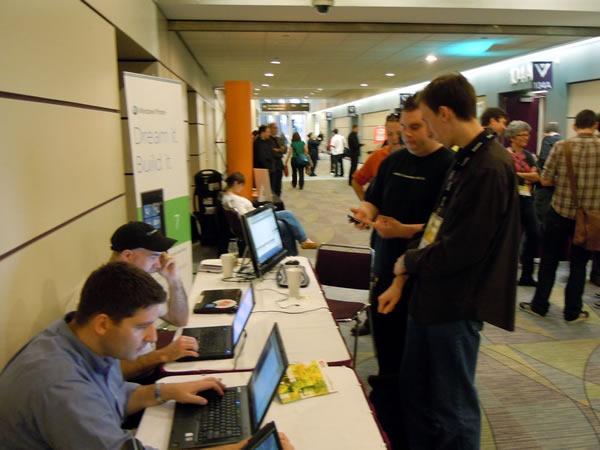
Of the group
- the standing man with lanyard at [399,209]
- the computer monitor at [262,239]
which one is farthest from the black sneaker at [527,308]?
the computer monitor at [262,239]

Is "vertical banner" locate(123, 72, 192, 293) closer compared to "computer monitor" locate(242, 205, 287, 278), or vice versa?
"computer monitor" locate(242, 205, 287, 278)

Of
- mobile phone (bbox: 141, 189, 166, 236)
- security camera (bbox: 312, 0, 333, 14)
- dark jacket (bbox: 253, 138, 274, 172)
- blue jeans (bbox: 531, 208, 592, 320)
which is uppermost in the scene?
security camera (bbox: 312, 0, 333, 14)

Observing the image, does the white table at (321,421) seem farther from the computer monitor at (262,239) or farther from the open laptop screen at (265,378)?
the computer monitor at (262,239)

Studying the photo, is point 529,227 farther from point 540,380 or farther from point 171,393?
point 171,393

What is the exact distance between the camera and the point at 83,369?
4.08ft

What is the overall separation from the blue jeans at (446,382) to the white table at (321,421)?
392mm

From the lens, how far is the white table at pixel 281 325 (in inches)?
72.4

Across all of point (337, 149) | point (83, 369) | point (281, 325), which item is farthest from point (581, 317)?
point (337, 149)

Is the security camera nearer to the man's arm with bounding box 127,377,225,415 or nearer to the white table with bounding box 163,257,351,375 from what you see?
the white table with bounding box 163,257,351,375

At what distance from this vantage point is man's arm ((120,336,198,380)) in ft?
5.99

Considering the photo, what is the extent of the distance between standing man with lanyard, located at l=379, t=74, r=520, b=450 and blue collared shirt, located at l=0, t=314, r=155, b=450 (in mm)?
1176

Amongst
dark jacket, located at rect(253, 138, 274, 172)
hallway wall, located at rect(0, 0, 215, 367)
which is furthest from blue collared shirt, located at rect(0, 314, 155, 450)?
dark jacket, located at rect(253, 138, 274, 172)

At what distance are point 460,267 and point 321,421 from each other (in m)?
Result: 0.74

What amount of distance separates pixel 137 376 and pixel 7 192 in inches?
33.6
